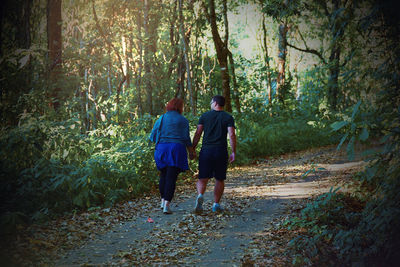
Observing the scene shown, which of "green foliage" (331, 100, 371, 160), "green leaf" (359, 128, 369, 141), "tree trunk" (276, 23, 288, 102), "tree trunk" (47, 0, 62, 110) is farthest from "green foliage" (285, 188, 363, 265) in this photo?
"tree trunk" (276, 23, 288, 102)

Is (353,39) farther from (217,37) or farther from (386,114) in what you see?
(217,37)

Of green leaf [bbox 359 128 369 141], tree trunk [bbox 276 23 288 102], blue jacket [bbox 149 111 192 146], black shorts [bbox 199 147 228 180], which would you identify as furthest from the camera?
tree trunk [bbox 276 23 288 102]

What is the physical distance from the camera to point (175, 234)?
5727 mm

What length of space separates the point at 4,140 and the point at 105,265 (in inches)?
134

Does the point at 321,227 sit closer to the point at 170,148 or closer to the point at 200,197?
the point at 200,197

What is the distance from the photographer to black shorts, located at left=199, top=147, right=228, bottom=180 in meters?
6.89

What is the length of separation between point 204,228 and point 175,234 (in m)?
0.54

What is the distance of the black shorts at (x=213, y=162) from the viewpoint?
689 cm

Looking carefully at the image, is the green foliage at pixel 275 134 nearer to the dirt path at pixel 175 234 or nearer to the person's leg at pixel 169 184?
the dirt path at pixel 175 234

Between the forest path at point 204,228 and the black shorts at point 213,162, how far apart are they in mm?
769

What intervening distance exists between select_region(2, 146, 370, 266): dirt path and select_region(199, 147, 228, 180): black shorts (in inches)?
30.1

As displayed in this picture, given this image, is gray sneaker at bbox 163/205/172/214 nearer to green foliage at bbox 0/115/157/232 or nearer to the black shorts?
the black shorts

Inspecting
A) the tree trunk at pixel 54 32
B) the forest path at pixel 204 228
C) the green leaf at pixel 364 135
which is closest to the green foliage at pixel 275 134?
the forest path at pixel 204 228

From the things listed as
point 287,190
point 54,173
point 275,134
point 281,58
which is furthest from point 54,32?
point 281,58
